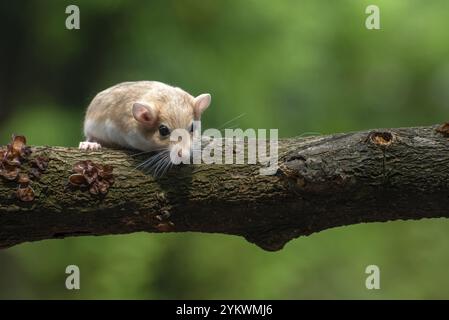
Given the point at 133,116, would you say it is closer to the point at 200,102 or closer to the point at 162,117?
the point at 162,117

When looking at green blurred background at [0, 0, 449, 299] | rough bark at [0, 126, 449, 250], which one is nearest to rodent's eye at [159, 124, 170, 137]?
rough bark at [0, 126, 449, 250]

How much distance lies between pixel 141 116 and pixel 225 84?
3.64 m

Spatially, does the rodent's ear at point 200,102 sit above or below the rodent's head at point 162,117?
above

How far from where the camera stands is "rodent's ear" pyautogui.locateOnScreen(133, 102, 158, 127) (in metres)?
4.72

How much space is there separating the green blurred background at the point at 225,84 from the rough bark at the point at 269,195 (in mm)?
3872

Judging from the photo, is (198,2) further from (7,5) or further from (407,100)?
(407,100)

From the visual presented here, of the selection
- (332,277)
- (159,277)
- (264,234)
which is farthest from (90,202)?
(332,277)

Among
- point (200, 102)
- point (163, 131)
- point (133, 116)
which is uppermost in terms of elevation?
point (200, 102)

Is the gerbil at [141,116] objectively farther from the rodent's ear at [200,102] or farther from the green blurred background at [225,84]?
the green blurred background at [225,84]

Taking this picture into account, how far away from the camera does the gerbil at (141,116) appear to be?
15.5ft

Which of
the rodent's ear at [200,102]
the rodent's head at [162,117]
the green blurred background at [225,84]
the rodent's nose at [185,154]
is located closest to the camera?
the rodent's nose at [185,154]

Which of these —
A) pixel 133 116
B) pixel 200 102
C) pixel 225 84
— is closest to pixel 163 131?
pixel 133 116

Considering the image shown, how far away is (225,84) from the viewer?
8.30 metres

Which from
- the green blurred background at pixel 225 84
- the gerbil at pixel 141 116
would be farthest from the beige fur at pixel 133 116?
the green blurred background at pixel 225 84
